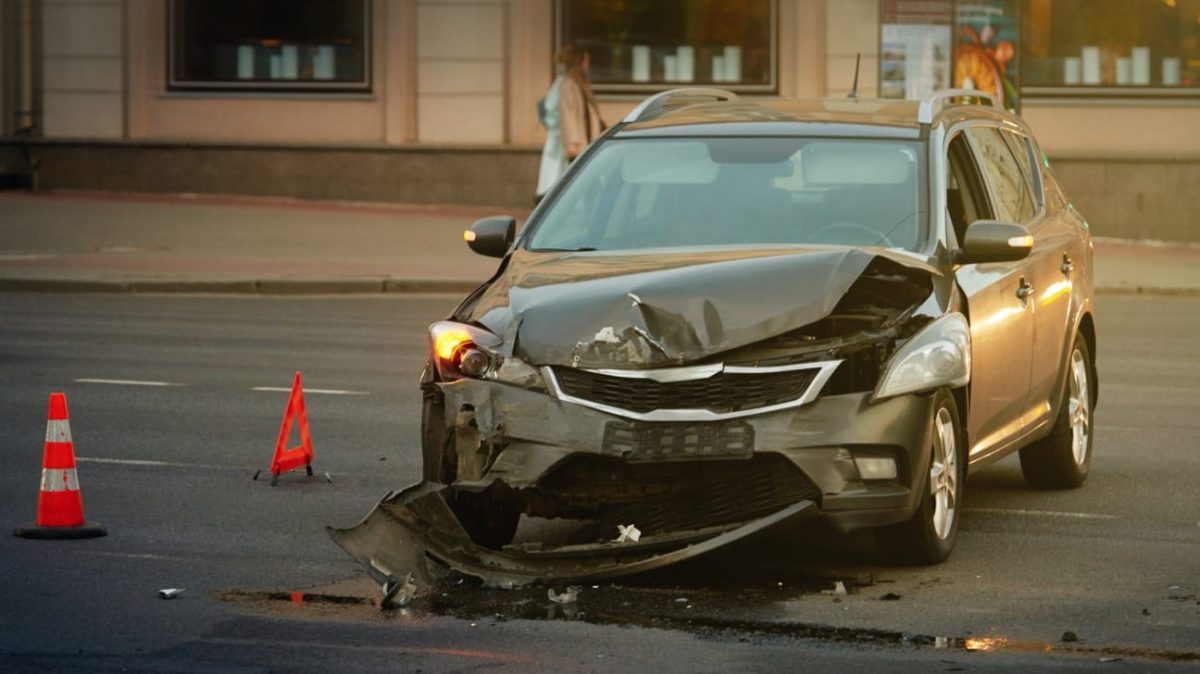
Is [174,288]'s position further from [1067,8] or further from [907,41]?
[1067,8]

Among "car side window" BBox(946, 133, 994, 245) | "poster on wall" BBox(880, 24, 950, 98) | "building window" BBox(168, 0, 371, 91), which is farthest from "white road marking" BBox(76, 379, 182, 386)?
"building window" BBox(168, 0, 371, 91)

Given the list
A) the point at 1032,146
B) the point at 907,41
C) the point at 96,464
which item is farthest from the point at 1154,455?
the point at 907,41

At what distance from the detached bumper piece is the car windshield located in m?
1.46

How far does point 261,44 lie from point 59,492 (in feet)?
72.9

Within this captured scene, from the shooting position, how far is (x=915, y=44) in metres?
27.1

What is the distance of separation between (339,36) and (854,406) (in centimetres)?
2308

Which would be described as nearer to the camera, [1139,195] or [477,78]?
[1139,195]

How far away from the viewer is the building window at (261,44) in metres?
29.9

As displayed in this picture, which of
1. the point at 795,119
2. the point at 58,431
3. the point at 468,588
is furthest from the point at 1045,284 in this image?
the point at 58,431

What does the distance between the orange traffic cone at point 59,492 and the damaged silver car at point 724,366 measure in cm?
144

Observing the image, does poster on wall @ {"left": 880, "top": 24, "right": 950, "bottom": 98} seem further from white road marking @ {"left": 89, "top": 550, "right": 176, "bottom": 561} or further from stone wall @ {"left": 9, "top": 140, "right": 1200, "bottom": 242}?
white road marking @ {"left": 89, "top": 550, "right": 176, "bottom": 561}

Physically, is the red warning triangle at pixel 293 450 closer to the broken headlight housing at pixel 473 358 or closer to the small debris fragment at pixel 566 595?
the broken headlight housing at pixel 473 358

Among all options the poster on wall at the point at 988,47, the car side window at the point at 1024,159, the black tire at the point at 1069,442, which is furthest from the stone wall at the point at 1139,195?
the black tire at the point at 1069,442

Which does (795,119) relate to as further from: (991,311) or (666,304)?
(666,304)
